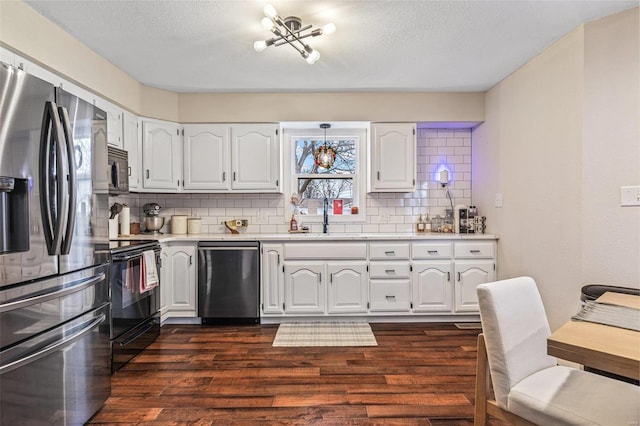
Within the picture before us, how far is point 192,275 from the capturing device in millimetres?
3355

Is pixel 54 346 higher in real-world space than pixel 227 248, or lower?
lower

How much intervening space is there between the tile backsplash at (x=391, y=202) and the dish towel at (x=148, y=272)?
1.01 meters

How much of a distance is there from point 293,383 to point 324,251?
1.38 meters

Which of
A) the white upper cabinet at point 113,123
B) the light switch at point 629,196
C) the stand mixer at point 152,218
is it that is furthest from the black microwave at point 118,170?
the light switch at point 629,196

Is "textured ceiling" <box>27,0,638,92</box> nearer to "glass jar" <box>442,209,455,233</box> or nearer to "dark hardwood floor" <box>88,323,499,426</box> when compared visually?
"glass jar" <box>442,209,455,233</box>

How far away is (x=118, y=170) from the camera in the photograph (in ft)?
9.98

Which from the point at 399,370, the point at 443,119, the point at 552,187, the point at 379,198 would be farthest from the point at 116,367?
the point at 443,119

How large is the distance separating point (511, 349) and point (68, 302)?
6.45ft

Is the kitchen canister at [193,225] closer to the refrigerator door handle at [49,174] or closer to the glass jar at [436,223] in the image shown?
the refrigerator door handle at [49,174]

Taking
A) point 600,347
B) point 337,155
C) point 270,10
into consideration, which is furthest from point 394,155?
point 600,347

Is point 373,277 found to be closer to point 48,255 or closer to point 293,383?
point 293,383

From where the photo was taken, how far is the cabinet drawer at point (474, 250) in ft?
11.1

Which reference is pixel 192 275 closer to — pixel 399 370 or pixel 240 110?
pixel 240 110

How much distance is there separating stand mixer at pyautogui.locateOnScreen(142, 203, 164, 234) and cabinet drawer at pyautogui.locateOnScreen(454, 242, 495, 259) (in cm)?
318
